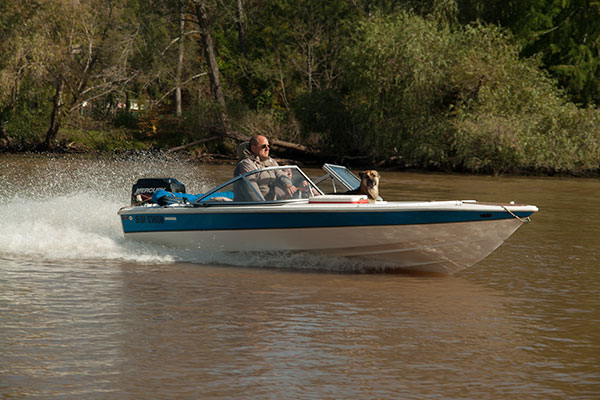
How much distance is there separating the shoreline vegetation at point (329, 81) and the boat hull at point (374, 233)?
21.6 meters

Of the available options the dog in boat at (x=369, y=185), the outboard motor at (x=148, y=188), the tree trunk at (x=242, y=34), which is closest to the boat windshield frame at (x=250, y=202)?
the dog in boat at (x=369, y=185)

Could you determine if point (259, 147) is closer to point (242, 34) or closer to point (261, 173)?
point (261, 173)

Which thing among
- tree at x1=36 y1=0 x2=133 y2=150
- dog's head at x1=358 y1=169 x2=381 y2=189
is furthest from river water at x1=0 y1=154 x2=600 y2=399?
tree at x1=36 y1=0 x2=133 y2=150

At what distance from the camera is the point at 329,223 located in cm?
986

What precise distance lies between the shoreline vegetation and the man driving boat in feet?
69.8

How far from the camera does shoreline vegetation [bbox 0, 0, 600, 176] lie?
105 feet

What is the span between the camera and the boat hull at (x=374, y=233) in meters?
9.53

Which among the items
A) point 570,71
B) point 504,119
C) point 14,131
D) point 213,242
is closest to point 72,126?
point 14,131

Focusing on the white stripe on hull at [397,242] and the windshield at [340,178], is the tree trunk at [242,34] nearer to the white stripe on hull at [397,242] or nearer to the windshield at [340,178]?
the windshield at [340,178]

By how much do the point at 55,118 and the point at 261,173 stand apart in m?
32.5

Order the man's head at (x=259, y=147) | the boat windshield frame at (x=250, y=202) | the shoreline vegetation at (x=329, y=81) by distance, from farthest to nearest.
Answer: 1. the shoreline vegetation at (x=329, y=81)
2. the man's head at (x=259, y=147)
3. the boat windshield frame at (x=250, y=202)

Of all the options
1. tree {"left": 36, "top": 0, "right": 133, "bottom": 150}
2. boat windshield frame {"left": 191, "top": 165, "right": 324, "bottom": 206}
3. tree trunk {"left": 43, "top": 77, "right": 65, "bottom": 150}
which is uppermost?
tree {"left": 36, "top": 0, "right": 133, "bottom": 150}

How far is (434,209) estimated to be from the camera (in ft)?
31.2

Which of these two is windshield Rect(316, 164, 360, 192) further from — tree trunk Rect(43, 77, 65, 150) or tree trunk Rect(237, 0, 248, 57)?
tree trunk Rect(237, 0, 248, 57)
